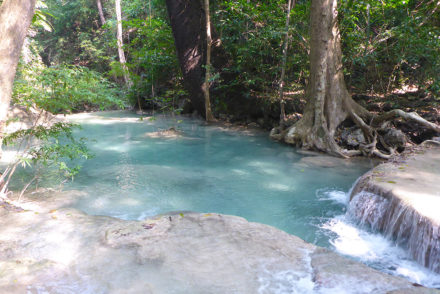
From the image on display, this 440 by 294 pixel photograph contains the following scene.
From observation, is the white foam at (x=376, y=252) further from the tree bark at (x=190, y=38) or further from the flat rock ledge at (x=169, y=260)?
the tree bark at (x=190, y=38)

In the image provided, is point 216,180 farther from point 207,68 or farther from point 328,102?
point 207,68

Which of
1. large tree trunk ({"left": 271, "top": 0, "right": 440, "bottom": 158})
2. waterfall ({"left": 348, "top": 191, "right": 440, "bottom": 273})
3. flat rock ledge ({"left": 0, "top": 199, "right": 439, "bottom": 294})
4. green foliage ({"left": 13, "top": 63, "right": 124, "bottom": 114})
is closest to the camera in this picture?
flat rock ledge ({"left": 0, "top": 199, "right": 439, "bottom": 294})

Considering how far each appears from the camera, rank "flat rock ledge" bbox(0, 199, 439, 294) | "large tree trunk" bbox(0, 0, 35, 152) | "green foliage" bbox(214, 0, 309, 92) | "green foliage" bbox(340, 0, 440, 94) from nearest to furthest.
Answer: "flat rock ledge" bbox(0, 199, 439, 294)
"large tree trunk" bbox(0, 0, 35, 152)
"green foliage" bbox(340, 0, 440, 94)
"green foliage" bbox(214, 0, 309, 92)

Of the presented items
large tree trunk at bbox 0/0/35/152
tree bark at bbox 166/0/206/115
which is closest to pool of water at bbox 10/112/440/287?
large tree trunk at bbox 0/0/35/152

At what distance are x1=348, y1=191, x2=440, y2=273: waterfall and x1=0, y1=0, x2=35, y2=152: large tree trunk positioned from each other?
5.44 meters

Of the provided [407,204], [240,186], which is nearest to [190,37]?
[240,186]

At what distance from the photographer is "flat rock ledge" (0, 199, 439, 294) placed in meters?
2.71

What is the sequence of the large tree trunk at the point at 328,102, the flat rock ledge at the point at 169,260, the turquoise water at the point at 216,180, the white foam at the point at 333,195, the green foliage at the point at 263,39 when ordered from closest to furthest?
the flat rock ledge at the point at 169,260 → the turquoise water at the point at 216,180 → the white foam at the point at 333,195 → the large tree trunk at the point at 328,102 → the green foliage at the point at 263,39

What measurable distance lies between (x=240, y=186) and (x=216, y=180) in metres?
0.64

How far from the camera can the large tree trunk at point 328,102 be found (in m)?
8.80

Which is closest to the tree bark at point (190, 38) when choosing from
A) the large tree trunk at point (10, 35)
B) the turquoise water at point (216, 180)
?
the turquoise water at point (216, 180)

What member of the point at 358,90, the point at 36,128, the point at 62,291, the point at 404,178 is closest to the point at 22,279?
the point at 62,291

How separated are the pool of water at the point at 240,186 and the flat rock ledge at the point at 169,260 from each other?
1401mm

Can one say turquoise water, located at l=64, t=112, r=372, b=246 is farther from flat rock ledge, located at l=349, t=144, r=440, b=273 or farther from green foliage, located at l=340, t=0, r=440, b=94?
green foliage, located at l=340, t=0, r=440, b=94
